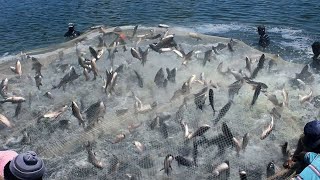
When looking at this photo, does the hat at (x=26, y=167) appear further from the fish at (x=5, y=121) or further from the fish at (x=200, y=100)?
the fish at (x=200, y=100)

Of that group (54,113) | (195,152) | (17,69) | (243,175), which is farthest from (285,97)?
(17,69)

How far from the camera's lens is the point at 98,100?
8.84 metres

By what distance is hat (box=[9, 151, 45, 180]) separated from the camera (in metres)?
3.56

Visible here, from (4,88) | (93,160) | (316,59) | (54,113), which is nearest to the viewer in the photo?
(93,160)

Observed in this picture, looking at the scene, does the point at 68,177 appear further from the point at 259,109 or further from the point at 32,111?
the point at 259,109

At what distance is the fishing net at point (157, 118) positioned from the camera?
6.92m

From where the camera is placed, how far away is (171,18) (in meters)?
19.4

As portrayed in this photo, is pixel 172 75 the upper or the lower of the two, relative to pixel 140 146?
upper

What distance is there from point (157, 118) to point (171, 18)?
12315 mm

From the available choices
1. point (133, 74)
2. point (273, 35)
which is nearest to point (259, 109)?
point (133, 74)

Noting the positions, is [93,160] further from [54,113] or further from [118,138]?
[54,113]

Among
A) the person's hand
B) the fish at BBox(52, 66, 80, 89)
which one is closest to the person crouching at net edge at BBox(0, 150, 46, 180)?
the person's hand

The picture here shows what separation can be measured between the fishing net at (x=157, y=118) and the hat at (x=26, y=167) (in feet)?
10.3

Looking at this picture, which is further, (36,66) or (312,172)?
(36,66)
